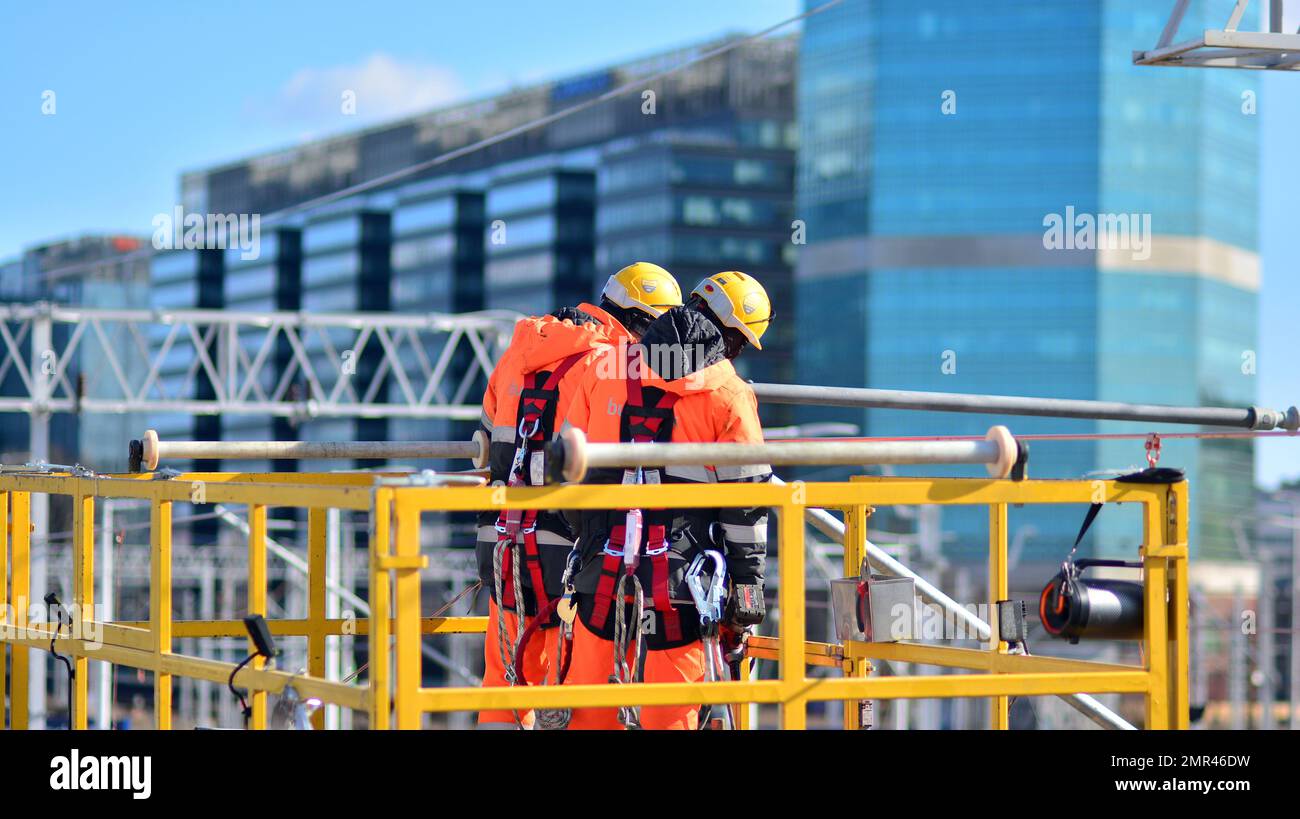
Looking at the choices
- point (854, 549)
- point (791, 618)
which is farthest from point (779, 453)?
point (854, 549)

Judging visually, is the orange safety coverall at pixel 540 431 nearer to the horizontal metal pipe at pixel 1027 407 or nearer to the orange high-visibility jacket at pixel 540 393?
the orange high-visibility jacket at pixel 540 393

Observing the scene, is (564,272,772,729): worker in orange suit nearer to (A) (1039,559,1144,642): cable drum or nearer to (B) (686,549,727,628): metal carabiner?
(B) (686,549,727,628): metal carabiner

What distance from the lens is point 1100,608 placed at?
545cm

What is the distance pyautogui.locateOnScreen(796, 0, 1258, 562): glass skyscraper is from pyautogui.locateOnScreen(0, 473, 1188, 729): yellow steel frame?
3710 inches

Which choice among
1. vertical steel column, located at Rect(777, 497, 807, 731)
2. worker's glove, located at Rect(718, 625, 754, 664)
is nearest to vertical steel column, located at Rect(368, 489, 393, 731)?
vertical steel column, located at Rect(777, 497, 807, 731)

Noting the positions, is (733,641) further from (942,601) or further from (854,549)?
(942,601)

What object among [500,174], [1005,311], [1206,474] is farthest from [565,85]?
[1206,474]

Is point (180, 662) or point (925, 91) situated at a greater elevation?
point (925, 91)

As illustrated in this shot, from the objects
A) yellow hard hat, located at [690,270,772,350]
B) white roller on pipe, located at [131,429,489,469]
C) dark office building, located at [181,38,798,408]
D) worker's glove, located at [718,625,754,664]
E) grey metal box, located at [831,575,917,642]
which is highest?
dark office building, located at [181,38,798,408]

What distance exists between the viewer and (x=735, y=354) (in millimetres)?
6961

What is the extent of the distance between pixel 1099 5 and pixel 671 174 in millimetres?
26712

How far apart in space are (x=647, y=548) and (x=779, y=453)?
1742 mm

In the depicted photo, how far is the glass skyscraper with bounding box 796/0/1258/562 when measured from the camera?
10106 centimetres

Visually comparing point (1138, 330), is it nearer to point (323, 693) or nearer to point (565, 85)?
point (565, 85)
